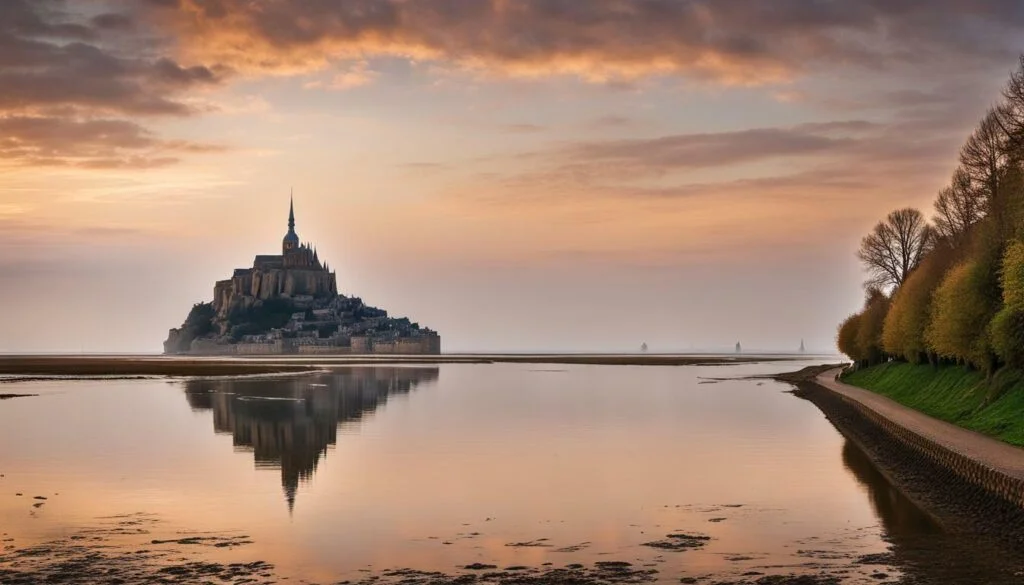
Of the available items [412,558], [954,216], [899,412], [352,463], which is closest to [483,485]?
[352,463]

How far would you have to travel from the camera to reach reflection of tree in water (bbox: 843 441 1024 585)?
55.7 ft

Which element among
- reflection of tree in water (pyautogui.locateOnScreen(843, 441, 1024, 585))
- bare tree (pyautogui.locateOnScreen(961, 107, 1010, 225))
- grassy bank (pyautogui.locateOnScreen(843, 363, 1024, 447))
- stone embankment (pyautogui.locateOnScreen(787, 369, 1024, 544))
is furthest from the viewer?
bare tree (pyautogui.locateOnScreen(961, 107, 1010, 225))

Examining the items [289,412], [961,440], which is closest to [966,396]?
Answer: [961,440]

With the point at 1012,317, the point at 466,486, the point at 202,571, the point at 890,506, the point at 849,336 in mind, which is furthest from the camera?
the point at 849,336

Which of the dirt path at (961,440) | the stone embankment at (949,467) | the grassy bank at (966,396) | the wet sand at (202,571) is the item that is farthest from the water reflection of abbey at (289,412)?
the grassy bank at (966,396)

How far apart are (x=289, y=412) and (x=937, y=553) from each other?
39724mm

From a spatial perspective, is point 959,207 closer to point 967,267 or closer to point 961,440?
point 967,267

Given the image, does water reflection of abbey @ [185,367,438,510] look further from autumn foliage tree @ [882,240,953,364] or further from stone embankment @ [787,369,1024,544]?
autumn foliage tree @ [882,240,953,364]

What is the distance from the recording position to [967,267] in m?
46.4

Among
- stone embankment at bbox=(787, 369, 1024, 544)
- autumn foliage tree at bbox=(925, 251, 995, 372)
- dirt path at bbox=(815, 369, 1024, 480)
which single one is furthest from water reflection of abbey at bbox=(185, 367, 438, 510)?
autumn foliage tree at bbox=(925, 251, 995, 372)

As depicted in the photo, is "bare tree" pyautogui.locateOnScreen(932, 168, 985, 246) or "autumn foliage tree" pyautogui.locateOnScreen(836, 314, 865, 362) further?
"autumn foliage tree" pyautogui.locateOnScreen(836, 314, 865, 362)

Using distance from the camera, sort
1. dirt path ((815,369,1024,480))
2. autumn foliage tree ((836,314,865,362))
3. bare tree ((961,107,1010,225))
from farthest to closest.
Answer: autumn foliage tree ((836,314,865,362))
bare tree ((961,107,1010,225))
dirt path ((815,369,1024,480))

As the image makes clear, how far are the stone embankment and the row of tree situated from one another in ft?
11.8

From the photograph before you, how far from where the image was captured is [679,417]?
5209 centimetres
